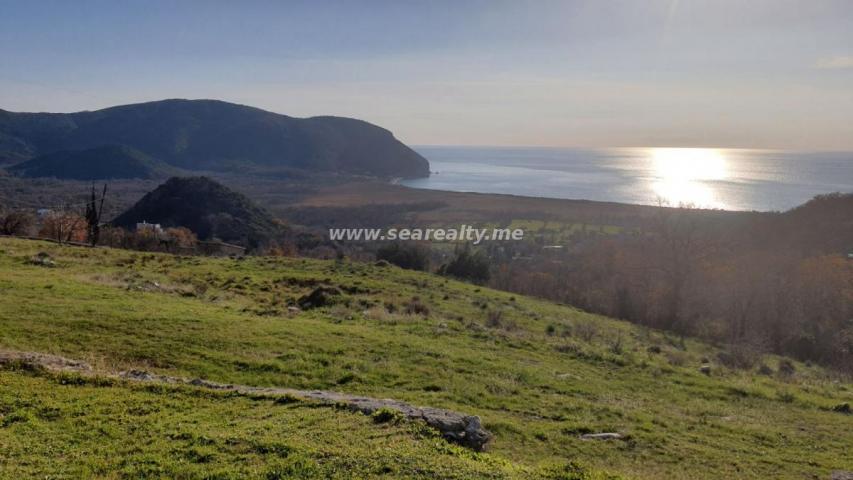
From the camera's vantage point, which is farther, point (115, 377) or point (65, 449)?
point (115, 377)

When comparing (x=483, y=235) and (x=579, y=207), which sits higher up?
(x=579, y=207)

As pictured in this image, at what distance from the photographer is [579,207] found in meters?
111

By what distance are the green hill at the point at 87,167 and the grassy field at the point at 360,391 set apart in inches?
7511

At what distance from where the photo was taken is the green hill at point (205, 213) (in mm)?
78062

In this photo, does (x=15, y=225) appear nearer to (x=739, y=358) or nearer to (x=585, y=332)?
(x=585, y=332)

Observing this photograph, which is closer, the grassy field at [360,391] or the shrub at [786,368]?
the grassy field at [360,391]

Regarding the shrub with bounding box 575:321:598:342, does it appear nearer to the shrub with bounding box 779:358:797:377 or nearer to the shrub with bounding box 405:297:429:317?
the shrub with bounding box 405:297:429:317

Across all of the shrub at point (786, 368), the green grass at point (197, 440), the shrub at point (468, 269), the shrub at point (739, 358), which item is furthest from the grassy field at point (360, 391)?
the shrub at point (468, 269)

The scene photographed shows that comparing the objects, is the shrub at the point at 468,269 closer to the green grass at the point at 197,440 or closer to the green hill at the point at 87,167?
the green grass at the point at 197,440

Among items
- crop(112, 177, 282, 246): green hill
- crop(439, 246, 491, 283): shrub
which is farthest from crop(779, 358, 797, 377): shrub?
crop(112, 177, 282, 246): green hill

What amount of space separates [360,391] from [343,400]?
7.05 ft

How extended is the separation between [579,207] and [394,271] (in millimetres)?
84923

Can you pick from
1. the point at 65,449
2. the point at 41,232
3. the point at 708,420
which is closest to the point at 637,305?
the point at 708,420

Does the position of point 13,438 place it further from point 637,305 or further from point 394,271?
point 637,305
